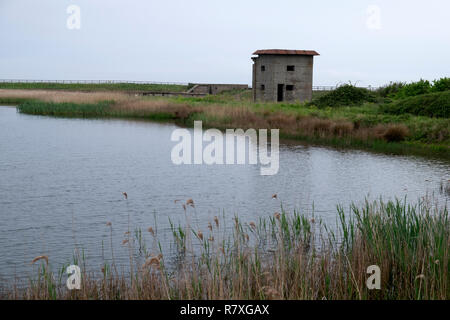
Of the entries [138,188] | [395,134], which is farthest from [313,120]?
[138,188]

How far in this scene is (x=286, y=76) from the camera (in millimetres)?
44656

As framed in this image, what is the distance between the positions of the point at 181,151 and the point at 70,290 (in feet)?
53.2

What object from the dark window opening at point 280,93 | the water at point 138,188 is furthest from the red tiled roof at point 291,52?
the water at point 138,188

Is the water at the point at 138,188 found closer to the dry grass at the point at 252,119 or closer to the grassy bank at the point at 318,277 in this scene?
the grassy bank at the point at 318,277

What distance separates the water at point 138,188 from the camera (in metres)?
9.51

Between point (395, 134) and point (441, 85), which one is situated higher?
point (441, 85)

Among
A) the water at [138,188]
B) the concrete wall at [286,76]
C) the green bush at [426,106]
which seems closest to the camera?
the water at [138,188]

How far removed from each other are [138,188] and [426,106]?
68.3 ft

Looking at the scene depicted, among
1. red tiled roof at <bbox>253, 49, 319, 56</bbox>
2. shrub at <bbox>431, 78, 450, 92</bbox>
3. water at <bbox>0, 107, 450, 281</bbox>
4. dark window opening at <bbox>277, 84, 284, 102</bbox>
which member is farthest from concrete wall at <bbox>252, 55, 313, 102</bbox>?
water at <bbox>0, 107, 450, 281</bbox>

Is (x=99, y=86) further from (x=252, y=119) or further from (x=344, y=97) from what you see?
(x=252, y=119)

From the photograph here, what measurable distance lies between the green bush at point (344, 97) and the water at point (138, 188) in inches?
595

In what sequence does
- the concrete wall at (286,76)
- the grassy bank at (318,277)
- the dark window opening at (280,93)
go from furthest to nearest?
the dark window opening at (280,93) < the concrete wall at (286,76) < the grassy bank at (318,277)
